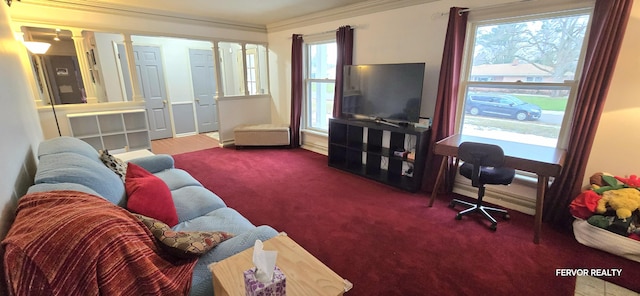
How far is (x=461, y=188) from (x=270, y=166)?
8.28 feet

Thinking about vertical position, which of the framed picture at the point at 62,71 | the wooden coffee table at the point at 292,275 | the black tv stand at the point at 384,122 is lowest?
the wooden coffee table at the point at 292,275

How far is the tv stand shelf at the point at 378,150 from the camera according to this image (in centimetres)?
314

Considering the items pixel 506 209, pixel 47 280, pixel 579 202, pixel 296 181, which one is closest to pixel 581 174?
pixel 579 202

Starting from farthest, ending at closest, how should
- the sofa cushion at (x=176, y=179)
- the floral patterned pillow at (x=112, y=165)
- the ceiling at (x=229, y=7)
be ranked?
the ceiling at (x=229, y=7)
the sofa cushion at (x=176, y=179)
the floral patterned pillow at (x=112, y=165)

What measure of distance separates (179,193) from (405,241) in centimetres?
183

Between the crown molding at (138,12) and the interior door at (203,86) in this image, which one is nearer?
the crown molding at (138,12)

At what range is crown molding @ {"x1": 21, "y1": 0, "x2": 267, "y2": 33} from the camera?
3.42 metres

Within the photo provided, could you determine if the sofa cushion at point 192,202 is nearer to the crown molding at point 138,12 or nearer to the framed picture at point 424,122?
the framed picture at point 424,122

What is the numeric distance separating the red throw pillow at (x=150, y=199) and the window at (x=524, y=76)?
9.64ft

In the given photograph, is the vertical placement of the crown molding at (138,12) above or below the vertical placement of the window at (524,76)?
above

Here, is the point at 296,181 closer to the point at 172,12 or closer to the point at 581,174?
the point at 581,174

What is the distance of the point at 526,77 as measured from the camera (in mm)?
2547

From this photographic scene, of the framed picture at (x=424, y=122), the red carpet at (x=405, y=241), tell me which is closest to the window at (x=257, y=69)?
the red carpet at (x=405, y=241)

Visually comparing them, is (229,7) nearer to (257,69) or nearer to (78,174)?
(257,69)
